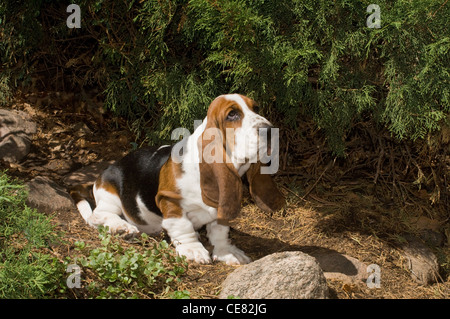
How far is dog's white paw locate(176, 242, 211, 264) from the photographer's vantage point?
3.95 meters

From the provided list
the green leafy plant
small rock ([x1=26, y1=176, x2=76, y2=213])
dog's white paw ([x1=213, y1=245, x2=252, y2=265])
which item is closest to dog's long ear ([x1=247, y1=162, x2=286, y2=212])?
dog's white paw ([x1=213, y1=245, x2=252, y2=265])

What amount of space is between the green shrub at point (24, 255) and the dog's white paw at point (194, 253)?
908 millimetres

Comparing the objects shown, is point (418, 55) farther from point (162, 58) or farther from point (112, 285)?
point (112, 285)

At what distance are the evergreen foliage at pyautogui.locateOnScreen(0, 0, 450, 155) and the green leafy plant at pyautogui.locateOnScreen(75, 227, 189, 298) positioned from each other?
59.5 inches

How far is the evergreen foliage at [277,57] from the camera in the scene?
4.15 metres

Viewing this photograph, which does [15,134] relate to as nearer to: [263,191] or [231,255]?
[231,255]

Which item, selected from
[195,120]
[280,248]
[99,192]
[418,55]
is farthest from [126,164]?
[418,55]

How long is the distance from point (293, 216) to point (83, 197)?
6.22 ft

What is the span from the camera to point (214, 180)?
12.1 feet

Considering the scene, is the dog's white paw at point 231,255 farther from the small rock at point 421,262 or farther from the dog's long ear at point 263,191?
the small rock at point 421,262

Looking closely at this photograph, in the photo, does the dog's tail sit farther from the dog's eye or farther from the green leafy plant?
the dog's eye

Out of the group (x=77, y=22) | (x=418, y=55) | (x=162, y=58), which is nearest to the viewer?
(x=418, y=55)

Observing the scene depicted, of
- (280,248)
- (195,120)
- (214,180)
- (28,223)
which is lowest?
(280,248)

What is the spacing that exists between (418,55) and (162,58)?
87.7 inches
